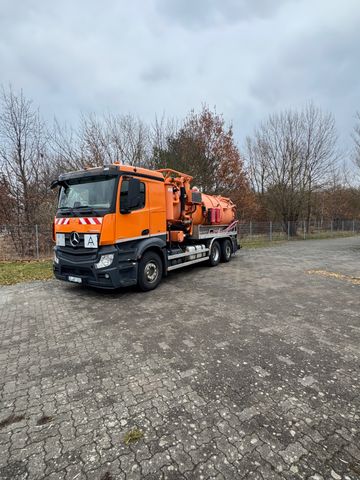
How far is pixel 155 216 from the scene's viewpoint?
6.75 m

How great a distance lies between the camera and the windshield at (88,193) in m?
5.64

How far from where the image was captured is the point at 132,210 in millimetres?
5973

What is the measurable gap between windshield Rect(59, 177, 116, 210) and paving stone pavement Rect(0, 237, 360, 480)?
7.19 feet

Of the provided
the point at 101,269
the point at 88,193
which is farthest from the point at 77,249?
the point at 88,193

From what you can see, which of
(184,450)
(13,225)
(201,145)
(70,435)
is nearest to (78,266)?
(70,435)

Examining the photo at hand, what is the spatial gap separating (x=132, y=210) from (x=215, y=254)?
16.5 feet

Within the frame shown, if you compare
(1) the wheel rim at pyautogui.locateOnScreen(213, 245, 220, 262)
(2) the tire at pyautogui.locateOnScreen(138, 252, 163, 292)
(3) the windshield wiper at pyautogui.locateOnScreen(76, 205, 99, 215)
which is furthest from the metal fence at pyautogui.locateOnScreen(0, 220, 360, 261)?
(2) the tire at pyautogui.locateOnScreen(138, 252, 163, 292)

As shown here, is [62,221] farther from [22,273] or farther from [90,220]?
[22,273]

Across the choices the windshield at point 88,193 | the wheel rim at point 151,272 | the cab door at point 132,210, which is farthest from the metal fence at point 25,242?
the cab door at point 132,210

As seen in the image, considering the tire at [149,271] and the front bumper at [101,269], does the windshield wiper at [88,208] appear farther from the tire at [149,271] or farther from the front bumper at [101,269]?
the tire at [149,271]

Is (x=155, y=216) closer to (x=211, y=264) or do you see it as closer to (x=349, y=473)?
(x=211, y=264)

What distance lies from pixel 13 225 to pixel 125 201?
10.5 m

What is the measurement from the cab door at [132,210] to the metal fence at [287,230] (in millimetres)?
15056

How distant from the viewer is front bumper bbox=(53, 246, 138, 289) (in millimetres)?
5535
